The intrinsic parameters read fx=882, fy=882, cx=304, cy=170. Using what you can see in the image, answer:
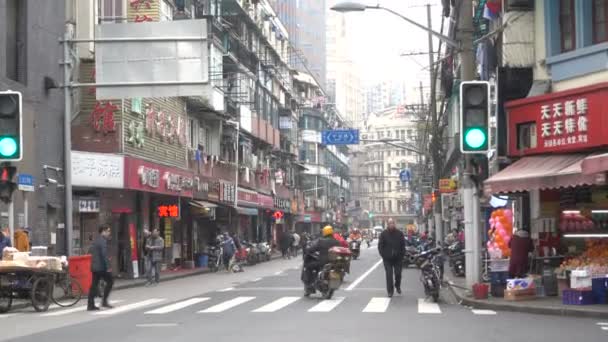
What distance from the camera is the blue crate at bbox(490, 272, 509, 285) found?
19797 millimetres

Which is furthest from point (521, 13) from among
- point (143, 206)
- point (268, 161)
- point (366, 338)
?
point (268, 161)

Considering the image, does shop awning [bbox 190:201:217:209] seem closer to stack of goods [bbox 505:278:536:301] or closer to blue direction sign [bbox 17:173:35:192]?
blue direction sign [bbox 17:173:35:192]

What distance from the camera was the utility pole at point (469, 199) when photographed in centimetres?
1961

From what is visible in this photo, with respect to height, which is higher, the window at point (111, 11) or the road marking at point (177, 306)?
the window at point (111, 11)

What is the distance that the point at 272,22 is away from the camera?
70.5 meters

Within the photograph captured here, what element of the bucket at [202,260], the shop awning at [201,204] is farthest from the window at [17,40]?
the bucket at [202,260]

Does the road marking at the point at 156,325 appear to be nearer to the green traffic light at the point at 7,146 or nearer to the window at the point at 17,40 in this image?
the green traffic light at the point at 7,146

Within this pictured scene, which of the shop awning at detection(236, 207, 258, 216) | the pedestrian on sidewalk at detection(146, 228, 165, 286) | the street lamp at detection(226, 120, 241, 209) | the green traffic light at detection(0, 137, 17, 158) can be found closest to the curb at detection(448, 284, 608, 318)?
the green traffic light at detection(0, 137, 17, 158)

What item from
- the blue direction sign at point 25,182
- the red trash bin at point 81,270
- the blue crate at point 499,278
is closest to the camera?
A: the blue crate at point 499,278

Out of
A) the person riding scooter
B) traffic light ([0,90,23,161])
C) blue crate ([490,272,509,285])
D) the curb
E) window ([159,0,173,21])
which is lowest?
the curb

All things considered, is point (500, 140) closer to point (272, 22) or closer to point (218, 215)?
point (218, 215)

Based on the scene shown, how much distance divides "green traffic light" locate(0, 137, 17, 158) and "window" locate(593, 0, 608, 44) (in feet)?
42.1

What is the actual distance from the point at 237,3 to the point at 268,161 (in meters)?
18.4

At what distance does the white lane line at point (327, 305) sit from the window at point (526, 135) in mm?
5735
